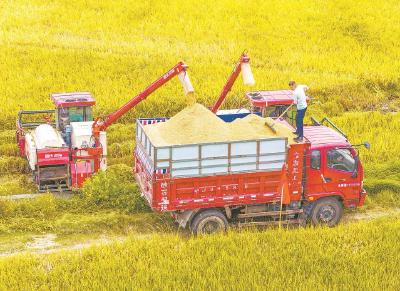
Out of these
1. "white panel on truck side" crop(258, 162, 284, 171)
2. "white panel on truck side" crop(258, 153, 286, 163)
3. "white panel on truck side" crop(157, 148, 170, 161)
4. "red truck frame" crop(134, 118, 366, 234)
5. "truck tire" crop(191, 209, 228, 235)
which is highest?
"white panel on truck side" crop(157, 148, 170, 161)

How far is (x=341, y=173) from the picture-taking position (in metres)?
16.7

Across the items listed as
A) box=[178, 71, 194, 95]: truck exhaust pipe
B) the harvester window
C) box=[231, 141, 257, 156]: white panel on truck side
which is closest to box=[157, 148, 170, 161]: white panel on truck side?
box=[231, 141, 257, 156]: white panel on truck side

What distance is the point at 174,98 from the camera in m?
25.2

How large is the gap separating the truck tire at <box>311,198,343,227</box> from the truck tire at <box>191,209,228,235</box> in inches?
86.9

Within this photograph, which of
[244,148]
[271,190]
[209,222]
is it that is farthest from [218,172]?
[271,190]

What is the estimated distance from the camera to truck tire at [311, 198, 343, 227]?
1688 cm

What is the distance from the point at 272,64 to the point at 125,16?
25.9 feet

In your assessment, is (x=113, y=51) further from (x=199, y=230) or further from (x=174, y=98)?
(x=199, y=230)

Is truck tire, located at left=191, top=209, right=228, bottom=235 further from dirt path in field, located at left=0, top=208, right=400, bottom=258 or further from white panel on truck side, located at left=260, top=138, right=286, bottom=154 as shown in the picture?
white panel on truck side, located at left=260, top=138, right=286, bottom=154

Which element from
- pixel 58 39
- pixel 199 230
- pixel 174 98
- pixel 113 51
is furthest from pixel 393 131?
pixel 58 39

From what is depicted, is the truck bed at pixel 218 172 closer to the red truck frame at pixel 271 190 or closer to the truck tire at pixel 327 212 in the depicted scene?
the red truck frame at pixel 271 190

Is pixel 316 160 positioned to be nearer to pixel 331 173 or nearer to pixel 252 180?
pixel 331 173

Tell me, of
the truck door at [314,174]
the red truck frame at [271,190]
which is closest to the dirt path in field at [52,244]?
the red truck frame at [271,190]

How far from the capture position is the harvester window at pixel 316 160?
16438mm
